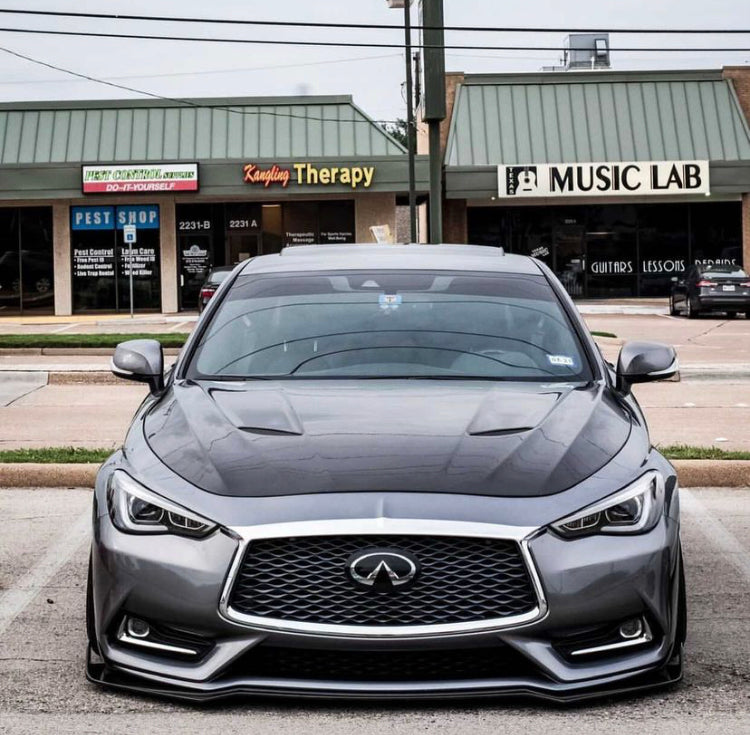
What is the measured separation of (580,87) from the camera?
43625mm

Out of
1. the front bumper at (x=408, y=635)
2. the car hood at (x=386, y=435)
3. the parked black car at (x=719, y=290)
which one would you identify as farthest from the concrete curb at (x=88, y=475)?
the parked black car at (x=719, y=290)

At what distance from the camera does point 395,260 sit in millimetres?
6059

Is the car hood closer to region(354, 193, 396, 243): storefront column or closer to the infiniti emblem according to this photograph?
the infiniti emblem

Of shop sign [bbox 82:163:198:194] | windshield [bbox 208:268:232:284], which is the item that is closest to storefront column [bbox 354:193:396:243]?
shop sign [bbox 82:163:198:194]

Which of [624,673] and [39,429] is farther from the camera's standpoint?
[39,429]

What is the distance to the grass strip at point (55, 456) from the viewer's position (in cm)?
911

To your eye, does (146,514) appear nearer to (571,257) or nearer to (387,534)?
(387,534)

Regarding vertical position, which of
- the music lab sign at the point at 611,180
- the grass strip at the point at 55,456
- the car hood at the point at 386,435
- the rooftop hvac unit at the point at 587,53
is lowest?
the grass strip at the point at 55,456

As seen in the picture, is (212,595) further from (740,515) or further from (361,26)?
(361,26)

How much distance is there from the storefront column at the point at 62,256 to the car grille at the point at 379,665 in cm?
3831

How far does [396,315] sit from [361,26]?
24.9 m

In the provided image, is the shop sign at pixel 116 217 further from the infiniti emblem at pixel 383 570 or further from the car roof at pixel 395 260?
the infiniti emblem at pixel 383 570

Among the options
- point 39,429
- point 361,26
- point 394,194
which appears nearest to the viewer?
point 39,429

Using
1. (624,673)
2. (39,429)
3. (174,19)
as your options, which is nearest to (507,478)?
(624,673)
